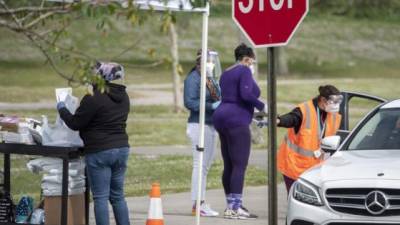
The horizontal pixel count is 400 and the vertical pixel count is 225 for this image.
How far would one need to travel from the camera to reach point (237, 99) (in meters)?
12.4

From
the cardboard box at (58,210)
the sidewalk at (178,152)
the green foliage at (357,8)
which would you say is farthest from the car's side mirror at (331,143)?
the green foliage at (357,8)

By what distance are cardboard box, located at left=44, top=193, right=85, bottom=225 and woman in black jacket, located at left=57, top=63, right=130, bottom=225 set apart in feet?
1.06

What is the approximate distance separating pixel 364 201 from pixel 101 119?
2.60 metres

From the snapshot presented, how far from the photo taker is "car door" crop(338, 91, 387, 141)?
12.2m

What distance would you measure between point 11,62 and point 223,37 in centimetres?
1402

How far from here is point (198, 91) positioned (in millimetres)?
12484

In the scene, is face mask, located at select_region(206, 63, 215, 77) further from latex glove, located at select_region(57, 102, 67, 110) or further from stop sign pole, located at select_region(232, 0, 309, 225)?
stop sign pole, located at select_region(232, 0, 309, 225)

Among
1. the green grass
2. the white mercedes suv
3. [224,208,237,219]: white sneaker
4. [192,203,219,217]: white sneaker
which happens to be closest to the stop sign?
the white mercedes suv

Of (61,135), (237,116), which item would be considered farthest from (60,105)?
(237,116)

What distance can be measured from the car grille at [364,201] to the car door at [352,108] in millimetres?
1601

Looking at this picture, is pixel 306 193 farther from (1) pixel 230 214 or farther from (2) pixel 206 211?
(2) pixel 206 211

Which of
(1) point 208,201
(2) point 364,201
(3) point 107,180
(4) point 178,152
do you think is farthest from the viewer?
(4) point 178,152

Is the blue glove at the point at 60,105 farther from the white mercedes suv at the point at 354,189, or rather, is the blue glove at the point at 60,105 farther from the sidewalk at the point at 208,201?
the white mercedes suv at the point at 354,189

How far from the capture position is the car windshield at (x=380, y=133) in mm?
10273
